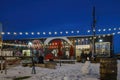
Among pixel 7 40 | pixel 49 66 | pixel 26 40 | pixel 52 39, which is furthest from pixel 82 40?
pixel 49 66

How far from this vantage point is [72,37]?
59.3 meters

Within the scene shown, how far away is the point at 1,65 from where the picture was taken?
16.6m

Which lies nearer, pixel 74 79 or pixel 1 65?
pixel 74 79

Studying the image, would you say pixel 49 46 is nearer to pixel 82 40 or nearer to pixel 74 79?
pixel 82 40

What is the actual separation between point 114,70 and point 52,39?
4264 centimetres

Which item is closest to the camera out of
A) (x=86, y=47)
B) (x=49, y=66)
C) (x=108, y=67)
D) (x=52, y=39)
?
(x=108, y=67)

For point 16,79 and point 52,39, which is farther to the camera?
point 52,39

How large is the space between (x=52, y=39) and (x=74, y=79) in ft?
138

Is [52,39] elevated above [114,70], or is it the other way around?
[52,39]

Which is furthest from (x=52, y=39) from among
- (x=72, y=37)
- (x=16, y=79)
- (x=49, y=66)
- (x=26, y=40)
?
(x=16, y=79)

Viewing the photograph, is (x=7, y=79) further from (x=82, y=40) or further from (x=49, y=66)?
(x=82, y=40)

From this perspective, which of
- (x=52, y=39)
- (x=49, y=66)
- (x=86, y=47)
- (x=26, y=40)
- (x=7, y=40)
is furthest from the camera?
(x=7, y=40)

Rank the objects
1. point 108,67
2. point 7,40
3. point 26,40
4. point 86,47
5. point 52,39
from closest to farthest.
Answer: point 108,67 → point 52,39 → point 86,47 → point 26,40 → point 7,40

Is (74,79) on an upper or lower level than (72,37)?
lower
